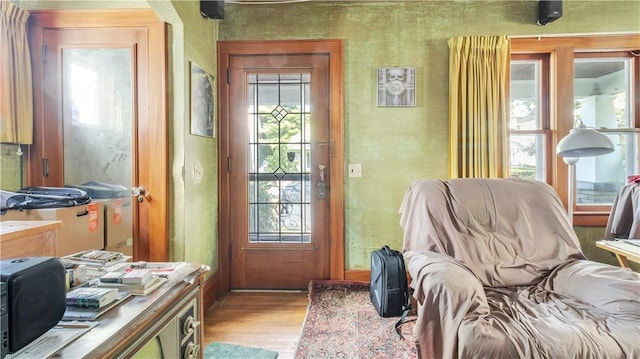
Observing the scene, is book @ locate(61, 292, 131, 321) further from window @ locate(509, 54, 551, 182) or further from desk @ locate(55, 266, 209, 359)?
window @ locate(509, 54, 551, 182)

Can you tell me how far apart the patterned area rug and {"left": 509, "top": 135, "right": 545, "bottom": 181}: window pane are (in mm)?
1605

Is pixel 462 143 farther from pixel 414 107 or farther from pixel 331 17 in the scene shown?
pixel 331 17

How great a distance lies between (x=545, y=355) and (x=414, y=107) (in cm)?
205

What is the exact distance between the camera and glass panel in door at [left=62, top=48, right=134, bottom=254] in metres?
2.27

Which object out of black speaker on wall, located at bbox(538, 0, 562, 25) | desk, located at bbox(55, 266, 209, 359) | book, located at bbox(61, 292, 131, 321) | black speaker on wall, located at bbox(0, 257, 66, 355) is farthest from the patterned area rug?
black speaker on wall, located at bbox(538, 0, 562, 25)

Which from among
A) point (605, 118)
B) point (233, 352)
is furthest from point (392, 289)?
point (605, 118)

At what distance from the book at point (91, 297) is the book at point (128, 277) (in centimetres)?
7

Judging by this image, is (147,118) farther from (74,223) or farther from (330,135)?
(330,135)

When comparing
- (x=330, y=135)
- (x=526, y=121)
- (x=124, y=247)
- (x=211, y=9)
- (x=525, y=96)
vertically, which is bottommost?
(x=124, y=247)

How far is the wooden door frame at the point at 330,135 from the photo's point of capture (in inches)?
112

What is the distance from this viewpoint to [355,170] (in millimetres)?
2900

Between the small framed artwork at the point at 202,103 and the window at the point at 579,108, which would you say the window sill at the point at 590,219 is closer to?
the window at the point at 579,108

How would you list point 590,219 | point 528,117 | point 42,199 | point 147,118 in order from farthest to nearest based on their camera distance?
point 528,117, point 590,219, point 147,118, point 42,199

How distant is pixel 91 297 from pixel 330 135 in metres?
2.26
